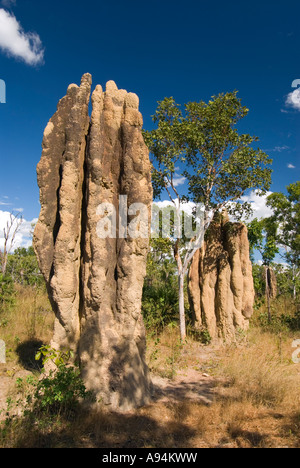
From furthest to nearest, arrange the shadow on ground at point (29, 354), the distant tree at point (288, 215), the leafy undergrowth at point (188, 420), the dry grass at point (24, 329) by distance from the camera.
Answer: the distant tree at point (288, 215)
the dry grass at point (24, 329)
the shadow on ground at point (29, 354)
the leafy undergrowth at point (188, 420)

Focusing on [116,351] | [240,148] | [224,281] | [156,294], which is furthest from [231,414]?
[240,148]

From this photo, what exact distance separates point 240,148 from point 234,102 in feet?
4.67

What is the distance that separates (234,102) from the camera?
10055mm

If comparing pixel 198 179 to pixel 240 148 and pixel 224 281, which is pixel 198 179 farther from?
pixel 224 281

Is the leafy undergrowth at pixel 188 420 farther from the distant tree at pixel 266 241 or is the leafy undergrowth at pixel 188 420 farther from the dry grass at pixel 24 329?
the distant tree at pixel 266 241

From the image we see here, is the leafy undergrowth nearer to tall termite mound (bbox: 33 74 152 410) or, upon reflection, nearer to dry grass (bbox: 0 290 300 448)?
dry grass (bbox: 0 290 300 448)

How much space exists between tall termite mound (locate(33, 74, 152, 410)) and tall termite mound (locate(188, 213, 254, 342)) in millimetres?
4498

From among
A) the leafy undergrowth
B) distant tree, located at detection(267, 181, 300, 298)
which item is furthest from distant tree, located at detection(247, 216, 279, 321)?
the leafy undergrowth

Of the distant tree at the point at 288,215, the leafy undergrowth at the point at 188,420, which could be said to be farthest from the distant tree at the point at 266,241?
the leafy undergrowth at the point at 188,420

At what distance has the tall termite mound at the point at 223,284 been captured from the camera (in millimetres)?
9305

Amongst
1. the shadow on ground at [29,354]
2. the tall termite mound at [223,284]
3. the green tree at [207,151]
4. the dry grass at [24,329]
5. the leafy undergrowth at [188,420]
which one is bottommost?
the leafy undergrowth at [188,420]

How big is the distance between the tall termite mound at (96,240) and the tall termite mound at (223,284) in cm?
450

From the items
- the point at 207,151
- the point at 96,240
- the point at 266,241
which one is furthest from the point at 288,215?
the point at 96,240

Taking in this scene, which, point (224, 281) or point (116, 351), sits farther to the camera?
point (224, 281)
